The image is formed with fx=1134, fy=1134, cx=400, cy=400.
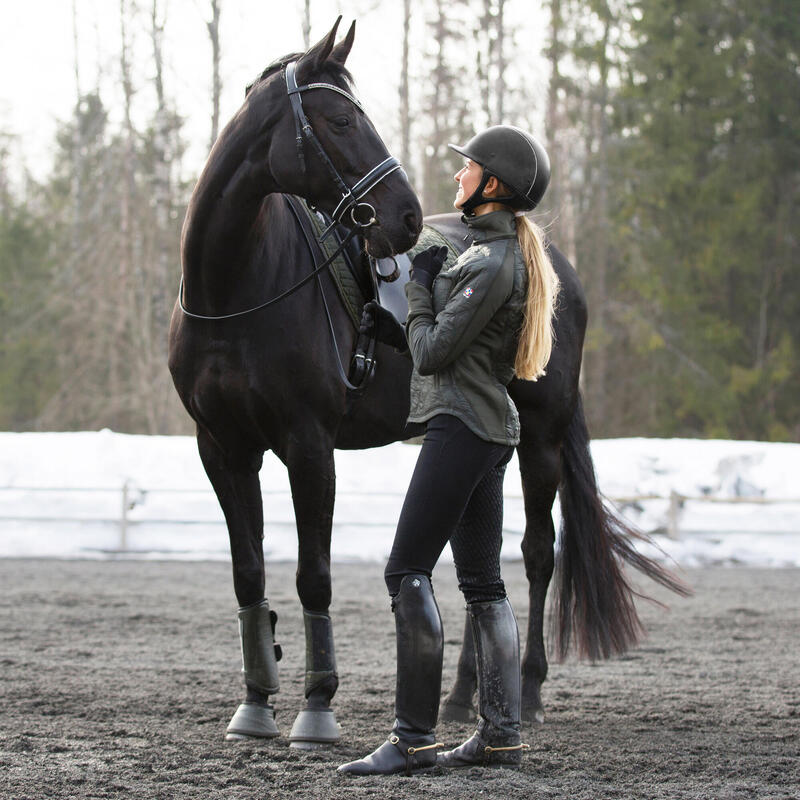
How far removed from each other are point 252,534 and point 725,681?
100 inches

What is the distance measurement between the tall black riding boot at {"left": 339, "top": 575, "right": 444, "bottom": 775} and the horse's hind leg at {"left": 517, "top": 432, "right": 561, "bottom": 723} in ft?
4.90

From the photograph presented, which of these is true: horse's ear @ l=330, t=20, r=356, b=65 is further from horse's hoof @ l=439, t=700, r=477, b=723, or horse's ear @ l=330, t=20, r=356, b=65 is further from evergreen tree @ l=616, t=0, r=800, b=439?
evergreen tree @ l=616, t=0, r=800, b=439

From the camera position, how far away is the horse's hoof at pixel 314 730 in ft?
13.0

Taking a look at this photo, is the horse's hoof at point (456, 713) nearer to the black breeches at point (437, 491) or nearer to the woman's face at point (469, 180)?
the black breeches at point (437, 491)

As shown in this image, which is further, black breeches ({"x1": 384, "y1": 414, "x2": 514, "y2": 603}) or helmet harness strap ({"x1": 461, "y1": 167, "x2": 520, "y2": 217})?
helmet harness strap ({"x1": 461, "y1": 167, "x2": 520, "y2": 217})

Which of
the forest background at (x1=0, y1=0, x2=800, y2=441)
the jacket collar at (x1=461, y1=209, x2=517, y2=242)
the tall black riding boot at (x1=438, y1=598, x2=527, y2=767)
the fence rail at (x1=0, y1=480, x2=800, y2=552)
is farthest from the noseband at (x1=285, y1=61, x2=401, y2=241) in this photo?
the forest background at (x1=0, y1=0, x2=800, y2=441)

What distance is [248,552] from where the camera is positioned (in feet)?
14.3

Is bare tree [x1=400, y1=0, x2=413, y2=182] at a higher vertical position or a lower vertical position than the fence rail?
higher

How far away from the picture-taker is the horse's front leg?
400cm

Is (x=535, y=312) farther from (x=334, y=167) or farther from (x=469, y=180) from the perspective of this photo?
(x=334, y=167)

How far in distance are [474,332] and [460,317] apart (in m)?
0.06

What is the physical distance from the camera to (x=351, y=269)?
4410 mm

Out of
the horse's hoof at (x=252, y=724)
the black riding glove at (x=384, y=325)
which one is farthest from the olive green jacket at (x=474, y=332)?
the horse's hoof at (x=252, y=724)

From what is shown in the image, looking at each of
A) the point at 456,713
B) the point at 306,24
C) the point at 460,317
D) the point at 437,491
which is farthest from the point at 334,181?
the point at 306,24
